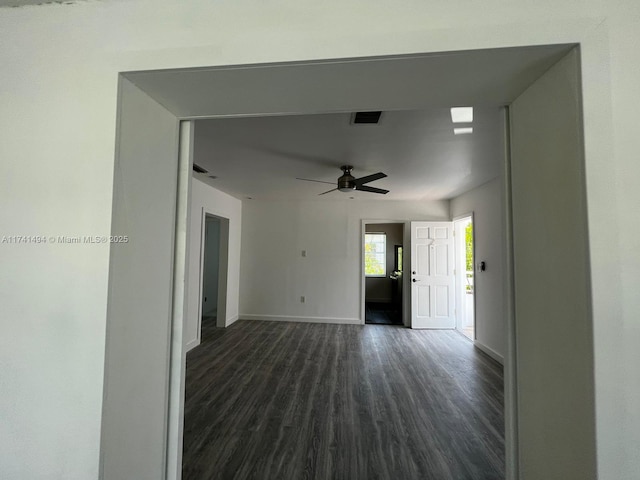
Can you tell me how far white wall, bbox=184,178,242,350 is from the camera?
385 centimetres

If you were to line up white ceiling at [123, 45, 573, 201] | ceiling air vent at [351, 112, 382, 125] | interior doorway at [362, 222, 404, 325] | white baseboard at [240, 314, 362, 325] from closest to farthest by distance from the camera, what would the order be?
white ceiling at [123, 45, 573, 201] → ceiling air vent at [351, 112, 382, 125] → white baseboard at [240, 314, 362, 325] → interior doorway at [362, 222, 404, 325]

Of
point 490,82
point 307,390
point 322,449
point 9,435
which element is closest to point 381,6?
point 490,82

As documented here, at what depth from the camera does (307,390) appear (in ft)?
8.73

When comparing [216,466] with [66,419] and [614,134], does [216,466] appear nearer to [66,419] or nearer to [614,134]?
[66,419]

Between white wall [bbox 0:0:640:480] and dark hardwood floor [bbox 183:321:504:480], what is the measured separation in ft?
4.14

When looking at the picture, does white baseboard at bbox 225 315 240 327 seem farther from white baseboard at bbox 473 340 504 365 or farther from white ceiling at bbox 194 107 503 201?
white baseboard at bbox 473 340 504 365

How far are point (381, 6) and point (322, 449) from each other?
2.38 meters

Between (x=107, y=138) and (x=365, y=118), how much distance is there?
1678 mm

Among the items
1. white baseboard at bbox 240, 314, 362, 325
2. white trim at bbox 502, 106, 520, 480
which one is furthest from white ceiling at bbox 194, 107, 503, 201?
white baseboard at bbox 240, 314, 362, 325

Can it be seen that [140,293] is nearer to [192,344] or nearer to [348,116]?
[348,116]

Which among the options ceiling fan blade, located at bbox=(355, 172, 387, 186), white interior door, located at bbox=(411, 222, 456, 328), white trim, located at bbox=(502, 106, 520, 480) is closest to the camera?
white trim, located at bbox=(502, 106, 520, 480)

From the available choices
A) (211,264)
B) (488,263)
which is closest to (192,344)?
(211,264)

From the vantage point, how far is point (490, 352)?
12.0ft

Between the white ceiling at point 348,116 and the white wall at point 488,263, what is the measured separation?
0.27 metres
